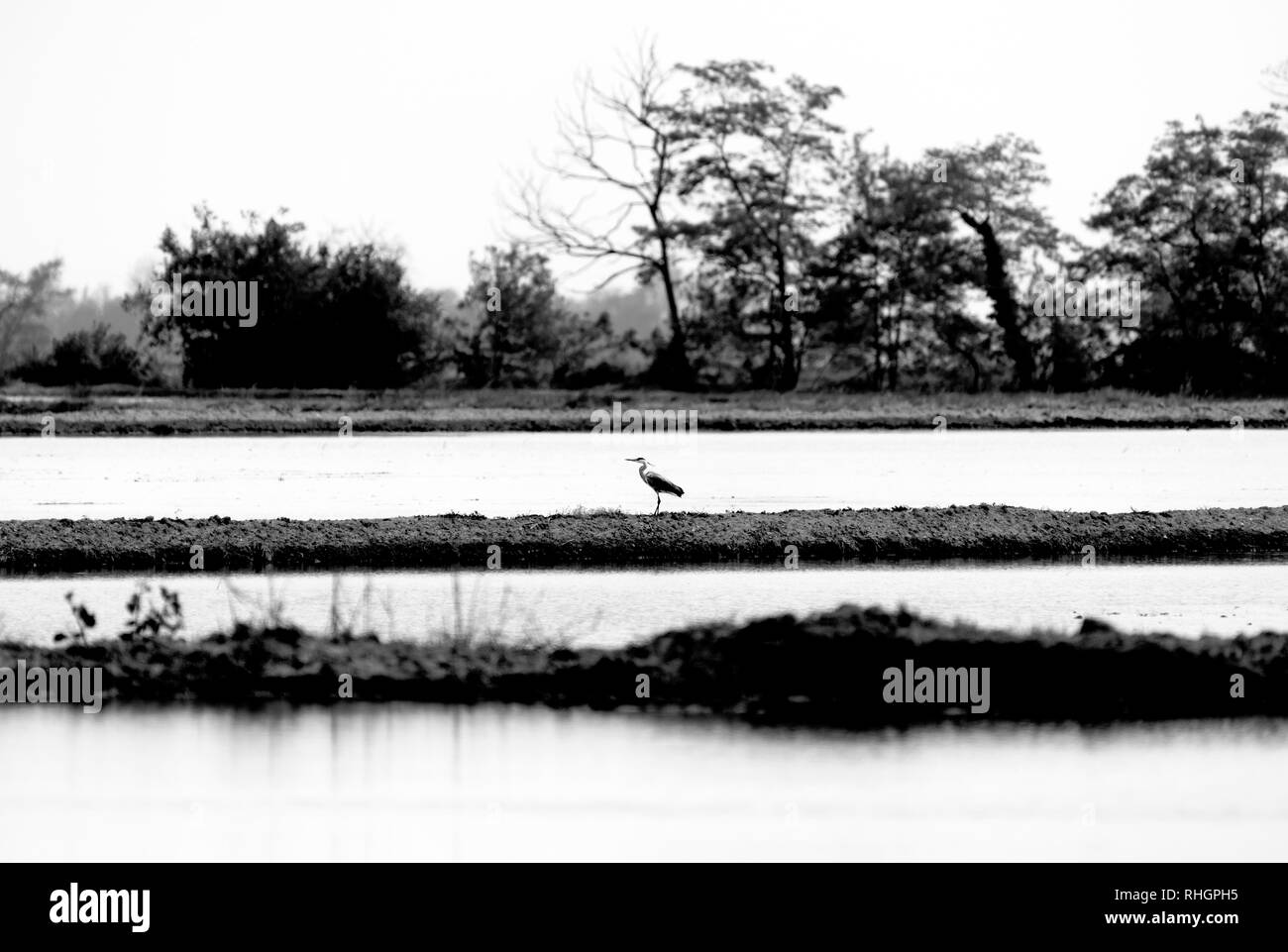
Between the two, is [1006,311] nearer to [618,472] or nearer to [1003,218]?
[1003,218]

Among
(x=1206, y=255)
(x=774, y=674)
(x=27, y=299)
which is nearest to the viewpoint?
(x=774, y=674)

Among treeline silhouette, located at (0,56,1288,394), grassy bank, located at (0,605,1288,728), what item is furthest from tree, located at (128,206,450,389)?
grassy bank, located at (0,605,1288,728)

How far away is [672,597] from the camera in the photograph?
16.0m

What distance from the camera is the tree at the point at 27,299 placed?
9799 centimetres

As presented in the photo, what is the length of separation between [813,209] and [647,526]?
142 feet

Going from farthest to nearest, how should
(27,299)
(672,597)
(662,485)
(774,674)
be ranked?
(27,299)
(662,485)
(672,597)
(774,674)

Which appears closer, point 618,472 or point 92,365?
point 618,472

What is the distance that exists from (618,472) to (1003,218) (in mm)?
34511

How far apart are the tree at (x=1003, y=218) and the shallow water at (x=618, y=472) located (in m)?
17.1

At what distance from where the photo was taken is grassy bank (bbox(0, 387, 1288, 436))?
138 ft

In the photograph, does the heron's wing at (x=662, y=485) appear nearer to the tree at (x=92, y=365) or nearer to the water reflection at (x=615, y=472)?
the water reflection at (x=615, y=472)

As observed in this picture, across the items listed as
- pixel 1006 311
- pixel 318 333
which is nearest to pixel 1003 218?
pixel 1006 311

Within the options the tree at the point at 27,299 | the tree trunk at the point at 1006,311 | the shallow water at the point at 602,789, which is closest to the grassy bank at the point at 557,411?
the tree trunk at the point at 1006,311
